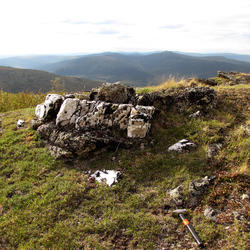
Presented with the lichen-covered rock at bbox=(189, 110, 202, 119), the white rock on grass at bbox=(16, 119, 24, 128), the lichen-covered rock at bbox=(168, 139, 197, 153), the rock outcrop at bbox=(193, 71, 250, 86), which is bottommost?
the lichen-covered rock at bbox=(168, 139, 197, 153)

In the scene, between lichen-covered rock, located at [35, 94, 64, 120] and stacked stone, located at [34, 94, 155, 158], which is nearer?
stacked stone, located at [34, 94, 155, 158]

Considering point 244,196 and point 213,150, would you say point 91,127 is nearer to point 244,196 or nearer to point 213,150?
point 213,150

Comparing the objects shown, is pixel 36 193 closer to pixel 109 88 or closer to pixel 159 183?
pixel 159 183

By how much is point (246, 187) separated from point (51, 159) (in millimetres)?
10519

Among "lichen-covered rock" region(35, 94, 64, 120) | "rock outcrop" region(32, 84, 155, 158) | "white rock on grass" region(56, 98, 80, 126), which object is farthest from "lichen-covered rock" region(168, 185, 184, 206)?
"lichen-covered rock" region(35, 94, 64, 120)

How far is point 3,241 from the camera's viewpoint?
753cm

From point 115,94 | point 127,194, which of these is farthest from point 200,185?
point 115,94

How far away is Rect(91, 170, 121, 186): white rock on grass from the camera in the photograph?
32.0 ft

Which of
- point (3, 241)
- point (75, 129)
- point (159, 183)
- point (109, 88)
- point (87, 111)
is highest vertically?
point (109, 88)

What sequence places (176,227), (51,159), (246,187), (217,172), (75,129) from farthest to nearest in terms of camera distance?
(75,129) → (51,159) → (217,172) → (246,187) → (176,227)

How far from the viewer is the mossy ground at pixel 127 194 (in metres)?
7.07

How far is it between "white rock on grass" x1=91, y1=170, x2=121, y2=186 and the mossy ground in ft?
1.06

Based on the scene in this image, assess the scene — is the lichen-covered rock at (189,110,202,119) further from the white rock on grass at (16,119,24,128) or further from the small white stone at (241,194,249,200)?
the white rock on grass at (16,119,24,128)

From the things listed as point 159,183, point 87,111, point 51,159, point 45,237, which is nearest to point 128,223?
point 159,183
